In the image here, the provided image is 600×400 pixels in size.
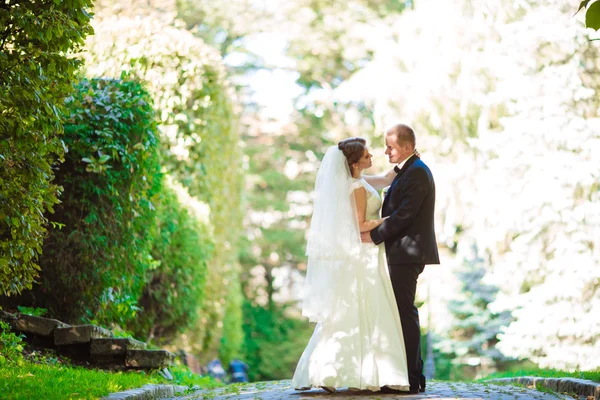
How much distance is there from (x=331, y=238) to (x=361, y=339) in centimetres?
89

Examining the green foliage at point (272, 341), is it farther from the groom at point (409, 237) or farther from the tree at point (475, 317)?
the groom at point (409, 237)

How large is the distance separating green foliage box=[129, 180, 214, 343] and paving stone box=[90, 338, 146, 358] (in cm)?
374

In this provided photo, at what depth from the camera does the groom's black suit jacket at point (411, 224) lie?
6629 mm

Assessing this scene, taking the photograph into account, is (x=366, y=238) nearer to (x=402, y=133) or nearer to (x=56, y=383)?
(x=402, y=133)

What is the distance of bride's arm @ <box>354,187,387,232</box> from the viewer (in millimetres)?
6879

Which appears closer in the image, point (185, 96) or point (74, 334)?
point (74, 334)

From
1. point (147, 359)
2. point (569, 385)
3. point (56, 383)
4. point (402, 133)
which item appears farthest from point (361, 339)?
point (147, 359)

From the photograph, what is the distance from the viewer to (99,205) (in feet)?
28.9

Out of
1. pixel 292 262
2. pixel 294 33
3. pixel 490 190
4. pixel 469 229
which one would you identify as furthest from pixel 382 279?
pixel 292 262

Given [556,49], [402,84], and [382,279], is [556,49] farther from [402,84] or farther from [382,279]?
[382,279]

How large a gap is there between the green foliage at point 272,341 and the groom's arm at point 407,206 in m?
21.5

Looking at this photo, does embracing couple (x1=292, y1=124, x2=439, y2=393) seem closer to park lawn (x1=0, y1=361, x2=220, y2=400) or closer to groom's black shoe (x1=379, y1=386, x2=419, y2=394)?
groom's black shoe (x1=379, y1=386, x2=419, y2=394)

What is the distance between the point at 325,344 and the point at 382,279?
2.42 feet

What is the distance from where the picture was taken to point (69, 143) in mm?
8555
